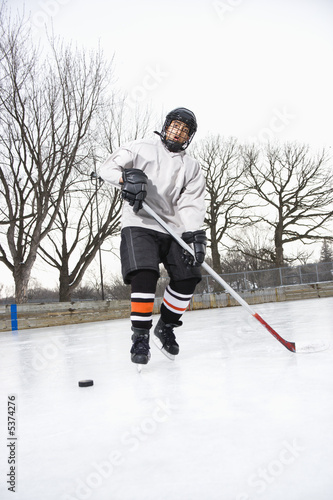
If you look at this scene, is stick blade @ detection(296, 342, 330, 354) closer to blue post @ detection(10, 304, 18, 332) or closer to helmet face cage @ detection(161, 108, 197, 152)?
helmet face cage @ detection(161, 108, 197, 152)

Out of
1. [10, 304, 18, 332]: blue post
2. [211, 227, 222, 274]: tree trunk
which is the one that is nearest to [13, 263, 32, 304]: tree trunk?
[10, 304, 18, 332]: blue post

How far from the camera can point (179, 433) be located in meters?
1.20

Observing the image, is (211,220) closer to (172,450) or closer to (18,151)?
(18,151)

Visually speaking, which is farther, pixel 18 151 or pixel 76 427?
pixel 18 151

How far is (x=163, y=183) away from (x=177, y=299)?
731 mm

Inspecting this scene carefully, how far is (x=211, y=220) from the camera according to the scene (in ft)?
64.6

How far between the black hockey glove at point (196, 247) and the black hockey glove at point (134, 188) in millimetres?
391

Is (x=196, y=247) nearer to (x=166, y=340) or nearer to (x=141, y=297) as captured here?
(x=141, y=297)

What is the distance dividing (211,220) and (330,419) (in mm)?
18658

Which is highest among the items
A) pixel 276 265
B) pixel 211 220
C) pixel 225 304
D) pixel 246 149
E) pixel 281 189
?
pixel 246 149

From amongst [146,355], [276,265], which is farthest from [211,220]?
[146,355]

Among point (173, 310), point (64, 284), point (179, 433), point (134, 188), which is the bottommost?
point (179, 433)

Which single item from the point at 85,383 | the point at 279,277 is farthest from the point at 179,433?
the point at 279,277

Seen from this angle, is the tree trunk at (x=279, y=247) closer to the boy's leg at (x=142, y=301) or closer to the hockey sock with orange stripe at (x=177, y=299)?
the hockey sock with orange stripe at (x=177, y=299)
